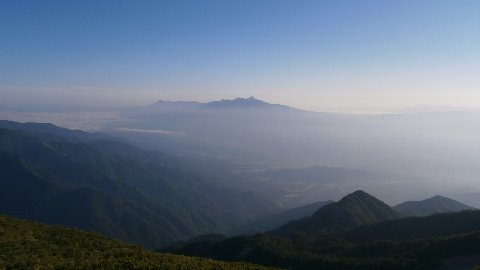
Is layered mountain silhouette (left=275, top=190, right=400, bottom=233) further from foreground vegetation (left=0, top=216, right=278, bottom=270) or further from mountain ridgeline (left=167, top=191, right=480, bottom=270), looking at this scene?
foreground vegetation (left=0, top=216, right=278, bottom=270)

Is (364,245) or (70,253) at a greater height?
(70,253)

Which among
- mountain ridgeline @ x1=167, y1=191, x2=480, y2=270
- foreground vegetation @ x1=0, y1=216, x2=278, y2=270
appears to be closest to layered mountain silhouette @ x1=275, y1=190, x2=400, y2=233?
mountain ridgeline @ x1=167, y1=191, x2=480, y2=270

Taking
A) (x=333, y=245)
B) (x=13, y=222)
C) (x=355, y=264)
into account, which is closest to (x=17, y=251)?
(x=13, y=222)

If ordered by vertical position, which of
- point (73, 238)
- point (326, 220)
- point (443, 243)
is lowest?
point (326, 220)

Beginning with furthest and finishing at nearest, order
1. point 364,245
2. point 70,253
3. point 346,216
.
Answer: point 346,216
point 364,245
point 70,253

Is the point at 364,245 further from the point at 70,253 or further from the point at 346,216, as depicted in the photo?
the point at 70,253

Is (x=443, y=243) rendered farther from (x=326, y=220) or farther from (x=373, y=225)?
(x=326, y=220)

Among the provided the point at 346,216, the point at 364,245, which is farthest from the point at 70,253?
the point at 346,216
